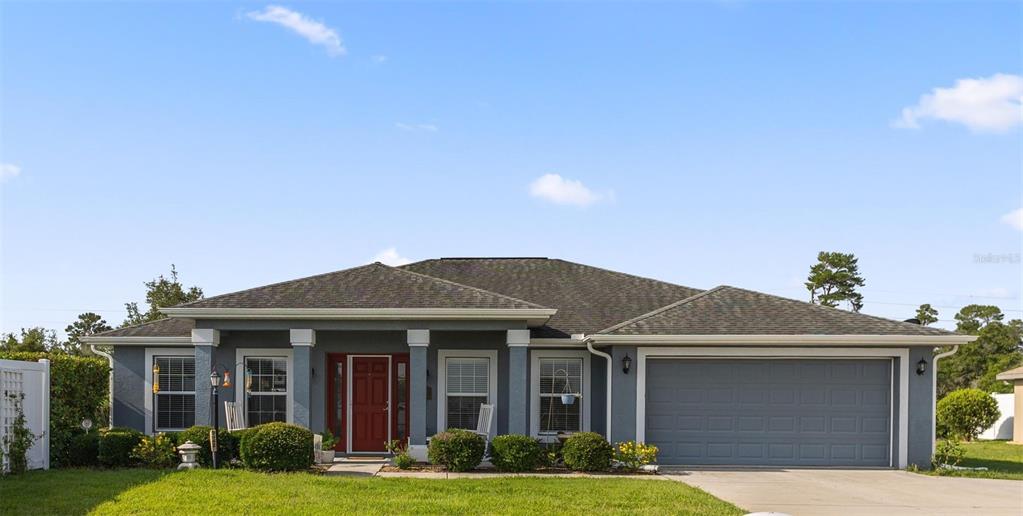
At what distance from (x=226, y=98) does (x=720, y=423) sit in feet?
34.9

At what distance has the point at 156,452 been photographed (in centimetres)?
1400

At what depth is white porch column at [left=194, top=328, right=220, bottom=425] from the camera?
15641 millimetres

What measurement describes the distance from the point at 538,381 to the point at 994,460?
9.75m

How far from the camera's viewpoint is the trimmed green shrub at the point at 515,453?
1446 centimetres

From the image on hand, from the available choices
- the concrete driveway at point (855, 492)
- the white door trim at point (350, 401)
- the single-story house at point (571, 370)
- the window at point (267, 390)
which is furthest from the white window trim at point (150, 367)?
the concrete driveway at point (855, 492)

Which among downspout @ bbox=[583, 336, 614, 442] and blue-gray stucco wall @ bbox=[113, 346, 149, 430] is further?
blue-gray stucco wall @ bbox=[113, 346, 149, 430]

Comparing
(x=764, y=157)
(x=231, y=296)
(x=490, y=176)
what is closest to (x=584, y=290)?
(x=490, y=176)

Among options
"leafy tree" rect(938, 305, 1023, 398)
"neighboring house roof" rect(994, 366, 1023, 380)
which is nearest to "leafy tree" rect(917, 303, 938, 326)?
"leafy tree" rect(938, 305, 1023, 398)

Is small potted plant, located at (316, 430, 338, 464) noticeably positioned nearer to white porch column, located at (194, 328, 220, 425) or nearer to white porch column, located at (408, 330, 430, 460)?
white porch column, located at (408, 330, 430, 460)

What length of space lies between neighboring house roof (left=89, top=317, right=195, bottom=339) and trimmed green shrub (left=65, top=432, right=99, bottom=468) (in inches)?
146

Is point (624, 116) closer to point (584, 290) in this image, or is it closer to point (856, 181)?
point (584, 290)

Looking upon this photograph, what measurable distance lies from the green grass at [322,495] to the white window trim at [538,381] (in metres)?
3.79

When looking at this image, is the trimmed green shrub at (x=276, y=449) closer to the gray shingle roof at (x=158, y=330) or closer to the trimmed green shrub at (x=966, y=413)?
the gray shingle roof at (x=158, y=330)

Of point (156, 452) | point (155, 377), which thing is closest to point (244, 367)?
point (155, 377)
